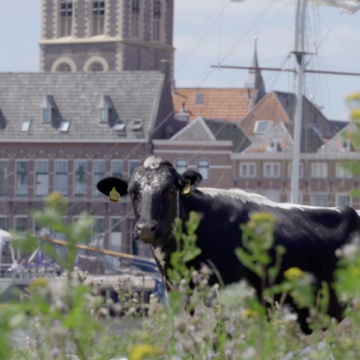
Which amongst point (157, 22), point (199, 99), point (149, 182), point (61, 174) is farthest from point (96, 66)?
point (149, 182)

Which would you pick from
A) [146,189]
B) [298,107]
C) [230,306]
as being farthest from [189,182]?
[298,107]

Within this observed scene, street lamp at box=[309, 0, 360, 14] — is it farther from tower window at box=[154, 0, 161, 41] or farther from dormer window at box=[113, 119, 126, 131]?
tower window at box=[154, 0, 161, 41]

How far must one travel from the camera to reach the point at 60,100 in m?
→ 50.8

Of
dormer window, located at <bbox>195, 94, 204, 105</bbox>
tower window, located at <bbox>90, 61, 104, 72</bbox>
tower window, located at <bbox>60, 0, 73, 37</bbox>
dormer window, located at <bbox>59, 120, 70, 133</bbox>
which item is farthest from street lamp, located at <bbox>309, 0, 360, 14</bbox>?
tower window, located at <bbox>60, 0, 73, 37</bbox>

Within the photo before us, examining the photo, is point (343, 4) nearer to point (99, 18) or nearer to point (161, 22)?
point (99, 18)

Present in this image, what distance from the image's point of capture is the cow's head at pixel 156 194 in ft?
19.3

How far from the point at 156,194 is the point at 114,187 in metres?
0.50

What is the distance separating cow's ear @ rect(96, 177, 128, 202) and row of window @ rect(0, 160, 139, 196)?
140ft

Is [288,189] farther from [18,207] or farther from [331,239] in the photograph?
[331,239]

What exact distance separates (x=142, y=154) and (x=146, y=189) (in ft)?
143

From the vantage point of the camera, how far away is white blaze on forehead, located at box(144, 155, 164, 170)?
6.17 m

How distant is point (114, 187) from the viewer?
6.47 meters

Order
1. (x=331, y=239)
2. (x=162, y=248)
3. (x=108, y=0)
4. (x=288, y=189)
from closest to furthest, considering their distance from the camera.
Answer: (x=162, y=248), (x=331, y=239), (x=288, y=189), (x=108, y=0)

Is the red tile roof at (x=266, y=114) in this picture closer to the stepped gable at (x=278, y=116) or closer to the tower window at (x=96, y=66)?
the stepped gable at (x=278, y=116)
